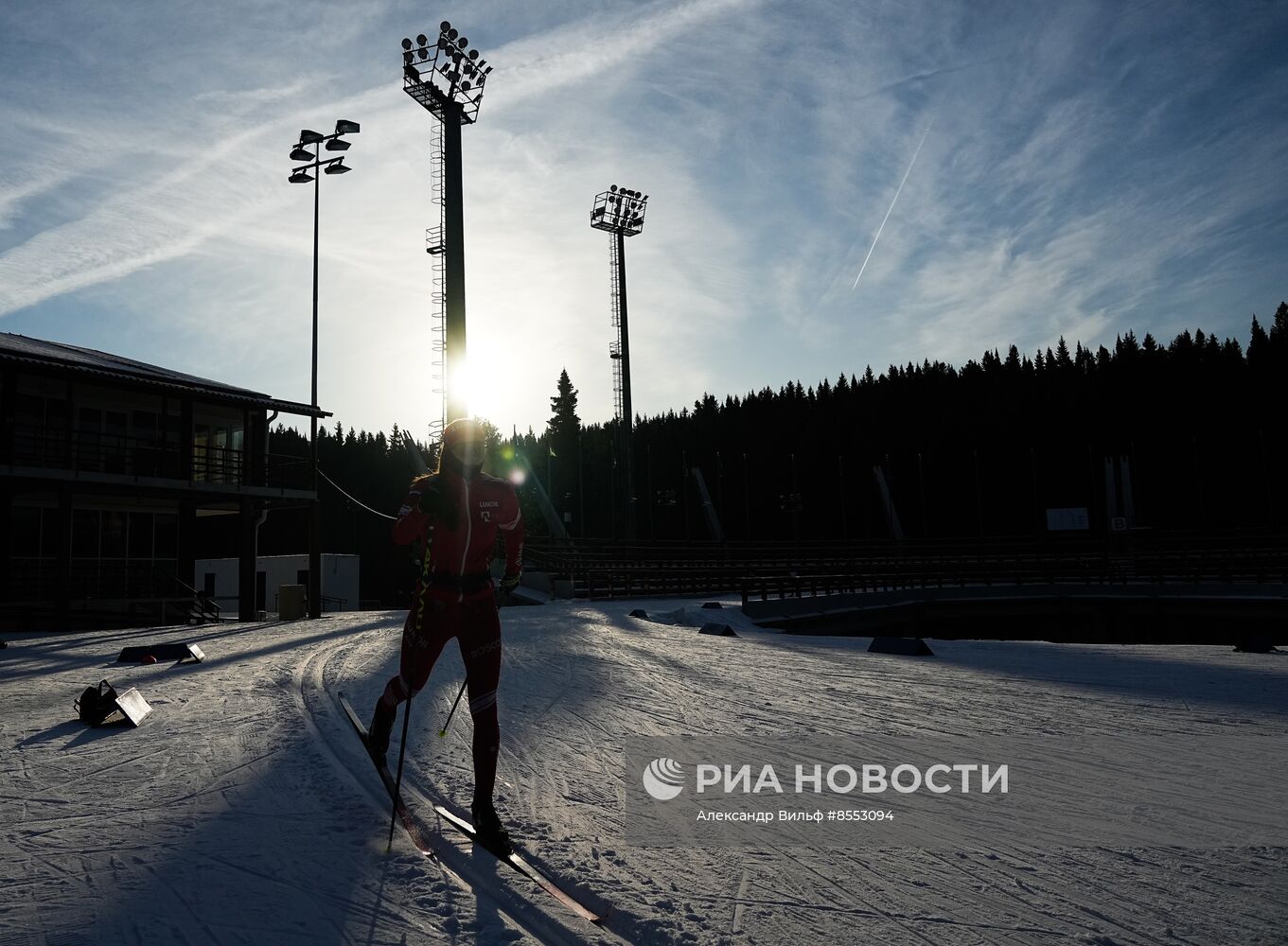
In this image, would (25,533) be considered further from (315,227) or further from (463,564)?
(463,564)

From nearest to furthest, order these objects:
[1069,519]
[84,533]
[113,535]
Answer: [84,533], [113,535], [1069,519]

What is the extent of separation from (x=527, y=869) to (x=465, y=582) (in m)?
1.40

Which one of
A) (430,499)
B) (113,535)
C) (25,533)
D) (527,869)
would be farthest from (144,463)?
(527,869)

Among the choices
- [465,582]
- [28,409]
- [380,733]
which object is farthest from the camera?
[28,409]

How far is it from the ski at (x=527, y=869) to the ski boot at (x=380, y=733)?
2.18ft

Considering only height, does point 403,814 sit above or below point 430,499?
below

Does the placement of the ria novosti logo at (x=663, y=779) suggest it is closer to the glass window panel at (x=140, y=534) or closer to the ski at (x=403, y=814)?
the ski at (x=403, y=814)

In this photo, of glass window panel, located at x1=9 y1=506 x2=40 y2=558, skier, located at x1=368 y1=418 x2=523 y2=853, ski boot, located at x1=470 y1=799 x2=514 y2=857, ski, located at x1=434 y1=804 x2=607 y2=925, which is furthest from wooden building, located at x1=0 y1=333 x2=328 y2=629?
ski boot, located at x1=470 y1=799 x2=514 y2=857

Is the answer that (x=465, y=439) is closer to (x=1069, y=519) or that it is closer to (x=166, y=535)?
(x=166, y=535)

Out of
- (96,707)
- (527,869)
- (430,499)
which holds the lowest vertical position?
(527,869)

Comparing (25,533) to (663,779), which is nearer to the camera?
(663,779)

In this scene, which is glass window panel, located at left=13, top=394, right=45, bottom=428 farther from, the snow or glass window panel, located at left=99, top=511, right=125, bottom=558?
the snow

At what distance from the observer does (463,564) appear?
418 cm

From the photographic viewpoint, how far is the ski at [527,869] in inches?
119
